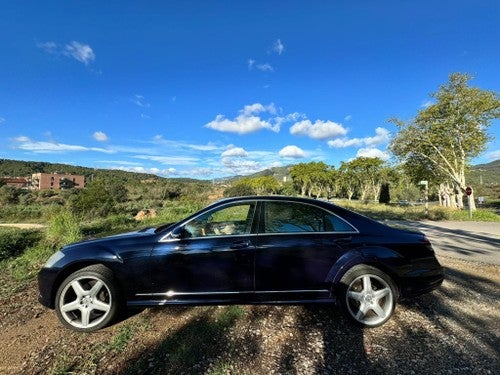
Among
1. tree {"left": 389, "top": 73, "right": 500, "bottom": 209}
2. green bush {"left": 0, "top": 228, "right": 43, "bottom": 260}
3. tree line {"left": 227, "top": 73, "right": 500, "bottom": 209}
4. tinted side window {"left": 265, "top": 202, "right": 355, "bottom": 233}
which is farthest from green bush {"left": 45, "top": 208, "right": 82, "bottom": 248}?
tree {"left": 389, "top": 73, "right": 500, "bottom": 209}

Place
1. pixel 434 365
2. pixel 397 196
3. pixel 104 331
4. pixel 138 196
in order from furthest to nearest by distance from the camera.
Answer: pixel 397 196 → pixel 138 196 → pixel 104 331 → pixel 434 365

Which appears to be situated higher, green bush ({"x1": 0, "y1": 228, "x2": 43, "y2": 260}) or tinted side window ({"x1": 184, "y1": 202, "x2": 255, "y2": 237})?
tinted side window ({"x1": 184, "y1": 202, "x2": 255, "y2": 237})

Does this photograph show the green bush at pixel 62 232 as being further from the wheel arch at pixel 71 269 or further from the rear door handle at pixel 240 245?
the rear door handle at pixel 240 245

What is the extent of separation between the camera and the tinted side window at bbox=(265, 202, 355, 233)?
146 inches

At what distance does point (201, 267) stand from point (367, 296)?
6.18ft

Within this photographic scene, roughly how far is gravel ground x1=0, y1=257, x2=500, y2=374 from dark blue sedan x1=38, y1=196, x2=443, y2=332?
261 millimetres

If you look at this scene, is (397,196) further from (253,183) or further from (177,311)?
(177,311)

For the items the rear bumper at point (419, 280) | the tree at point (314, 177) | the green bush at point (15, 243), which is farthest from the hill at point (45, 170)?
the rear bumper at point (419, 280)

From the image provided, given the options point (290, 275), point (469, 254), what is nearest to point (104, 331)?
point (290, 275)

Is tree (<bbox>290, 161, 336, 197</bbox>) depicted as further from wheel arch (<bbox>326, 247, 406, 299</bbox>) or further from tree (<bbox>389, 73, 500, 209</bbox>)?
wheel arch (<bbox>326, 247, 406, 299</bbox>)

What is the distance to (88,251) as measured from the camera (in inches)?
140

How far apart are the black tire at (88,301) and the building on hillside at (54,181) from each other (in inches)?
3984

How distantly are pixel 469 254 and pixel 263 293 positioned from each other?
710 centimetres

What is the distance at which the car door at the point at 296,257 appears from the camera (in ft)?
11.6
